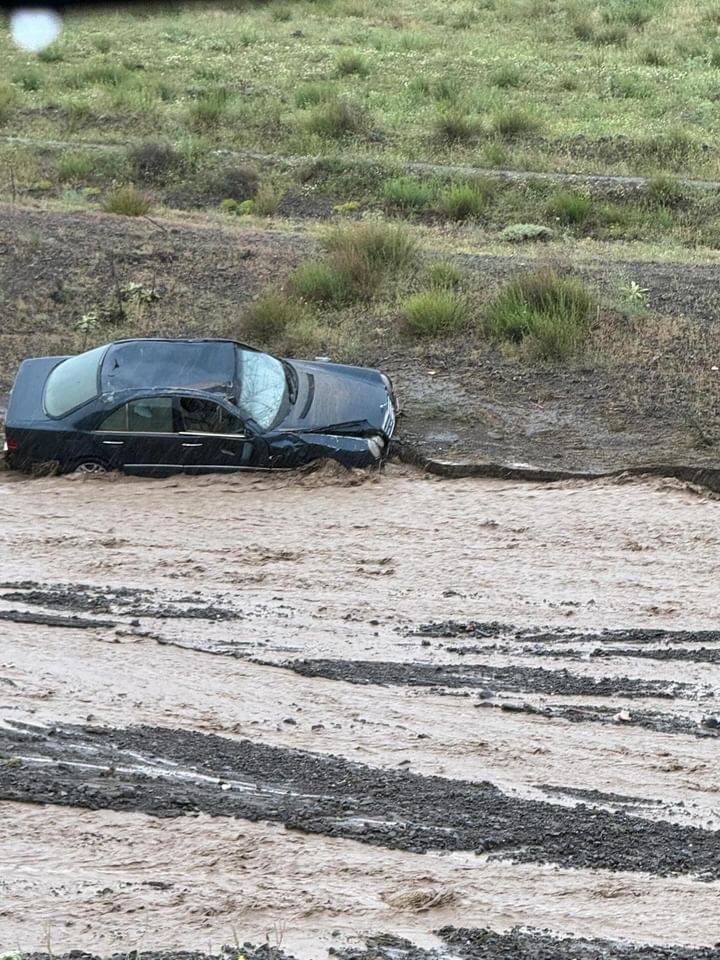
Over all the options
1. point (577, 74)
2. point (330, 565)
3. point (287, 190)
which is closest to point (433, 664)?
point (330, 565)

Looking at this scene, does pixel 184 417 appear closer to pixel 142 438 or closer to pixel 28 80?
pixel 142 438

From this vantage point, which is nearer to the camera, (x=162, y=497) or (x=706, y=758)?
(x=706, y=758)

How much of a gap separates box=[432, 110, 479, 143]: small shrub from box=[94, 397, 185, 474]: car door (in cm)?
1638

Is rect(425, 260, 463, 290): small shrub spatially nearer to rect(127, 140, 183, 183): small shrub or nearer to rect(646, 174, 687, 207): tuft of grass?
rect(646, 174, 687, 207): tuft of grass

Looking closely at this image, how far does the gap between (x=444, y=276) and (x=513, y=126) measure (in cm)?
1168

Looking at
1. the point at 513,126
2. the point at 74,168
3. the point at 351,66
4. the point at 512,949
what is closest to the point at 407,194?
the point at 513,126

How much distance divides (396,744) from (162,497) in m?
4.90

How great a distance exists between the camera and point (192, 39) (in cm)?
3444

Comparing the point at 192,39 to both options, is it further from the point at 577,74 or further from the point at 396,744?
the point at 396,744

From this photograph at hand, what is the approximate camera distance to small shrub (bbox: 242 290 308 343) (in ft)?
50.5

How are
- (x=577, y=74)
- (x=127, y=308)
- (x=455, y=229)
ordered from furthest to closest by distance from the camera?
(x=577, y=74) < (x=455, y=229) < (x=127, y=308)

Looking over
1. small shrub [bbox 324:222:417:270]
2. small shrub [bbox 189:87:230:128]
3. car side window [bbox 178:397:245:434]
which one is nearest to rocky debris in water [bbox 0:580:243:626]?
car side window [bbox 178:397:245:434]

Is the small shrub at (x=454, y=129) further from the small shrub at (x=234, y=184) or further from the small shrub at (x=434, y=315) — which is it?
the small shrub at (x=434, y=315)

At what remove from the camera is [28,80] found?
3100 cm
